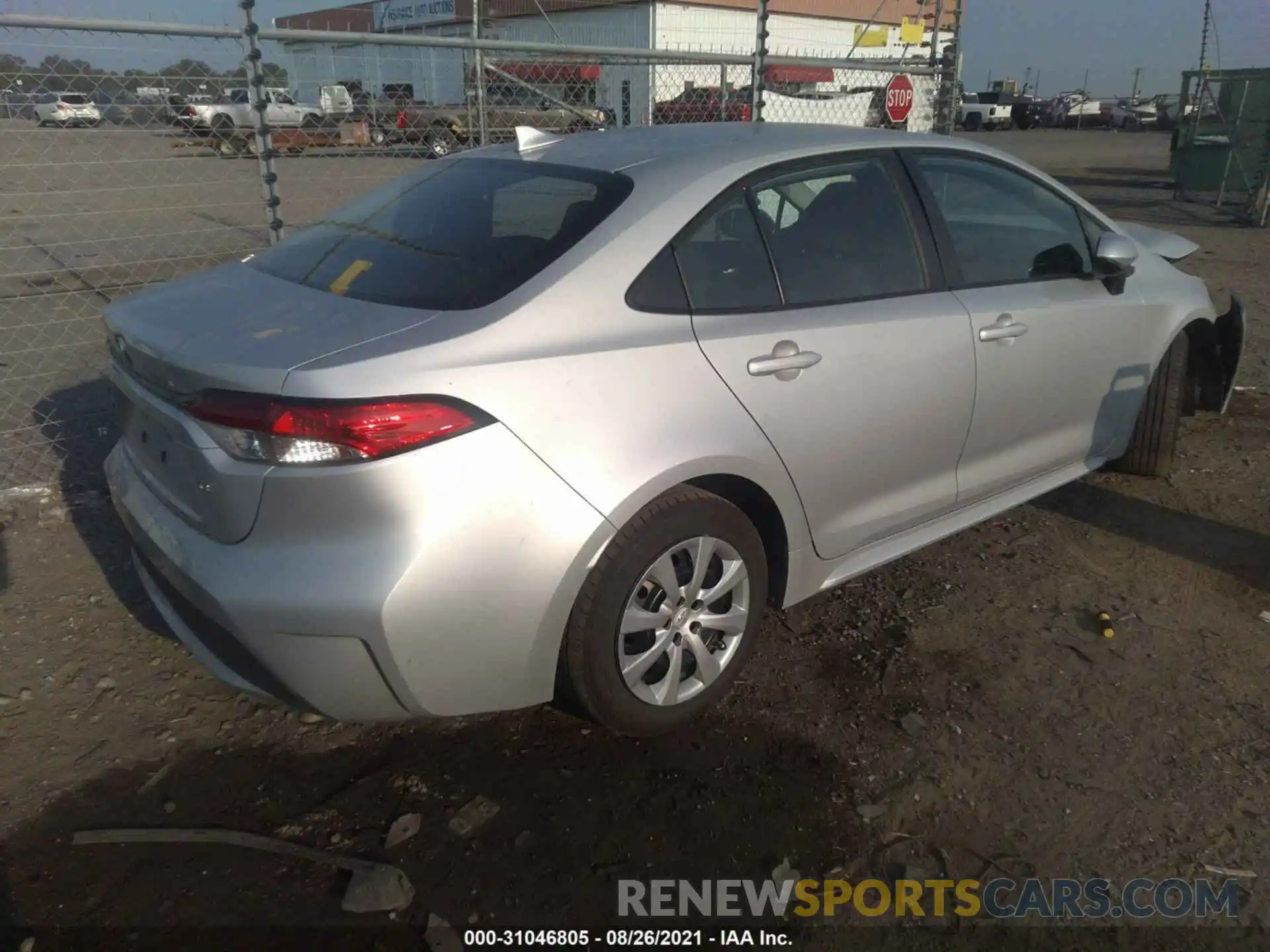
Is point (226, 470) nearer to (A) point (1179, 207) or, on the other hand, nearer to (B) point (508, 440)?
(B) point (508, 440)

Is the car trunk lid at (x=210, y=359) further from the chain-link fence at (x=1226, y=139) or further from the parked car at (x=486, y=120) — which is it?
the chain-link fence at (x=1226, y=139)

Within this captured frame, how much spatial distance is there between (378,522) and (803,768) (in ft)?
4.58

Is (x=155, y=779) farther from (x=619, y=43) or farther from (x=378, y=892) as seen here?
(x=619, y=43)

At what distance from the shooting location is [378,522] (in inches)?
85.7

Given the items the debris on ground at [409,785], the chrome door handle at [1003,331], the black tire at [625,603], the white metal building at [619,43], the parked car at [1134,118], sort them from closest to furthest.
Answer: the black tire at [625,603] → the debris on ground at [409,785] → the chrome door handle at [1003,331] → the white metal building at [619,43] → the parked car at [1134,118]

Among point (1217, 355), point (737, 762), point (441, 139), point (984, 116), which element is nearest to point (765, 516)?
point (737, 762)


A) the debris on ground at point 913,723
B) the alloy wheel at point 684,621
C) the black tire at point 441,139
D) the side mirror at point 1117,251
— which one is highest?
the black tire at point 441,139

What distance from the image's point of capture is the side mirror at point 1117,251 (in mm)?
3645

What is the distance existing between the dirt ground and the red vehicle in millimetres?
6726

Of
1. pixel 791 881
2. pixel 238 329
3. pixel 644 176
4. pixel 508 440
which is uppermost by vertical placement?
pixel 644 176

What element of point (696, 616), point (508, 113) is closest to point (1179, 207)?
point (508, 113)

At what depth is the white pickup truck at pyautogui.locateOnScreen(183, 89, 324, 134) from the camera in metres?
5.40

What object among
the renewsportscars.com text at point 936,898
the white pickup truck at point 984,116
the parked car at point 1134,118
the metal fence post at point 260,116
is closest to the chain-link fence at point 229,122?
the metal fence post at point 260,116

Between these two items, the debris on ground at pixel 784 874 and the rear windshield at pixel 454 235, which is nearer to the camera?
the debris on ground at pixel 784 874
